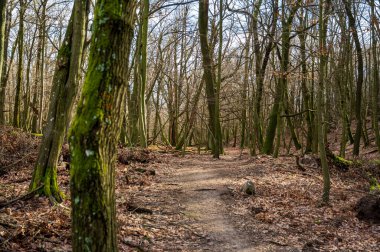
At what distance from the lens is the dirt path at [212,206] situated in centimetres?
579

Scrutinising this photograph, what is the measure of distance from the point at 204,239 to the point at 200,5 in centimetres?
1249

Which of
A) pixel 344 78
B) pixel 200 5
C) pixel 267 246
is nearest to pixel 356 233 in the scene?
pixel 267 246

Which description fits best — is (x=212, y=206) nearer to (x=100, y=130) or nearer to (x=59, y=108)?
(x=59, y=108)

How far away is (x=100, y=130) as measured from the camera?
3.51 meters

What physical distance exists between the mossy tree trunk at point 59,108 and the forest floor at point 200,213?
416 millimetres

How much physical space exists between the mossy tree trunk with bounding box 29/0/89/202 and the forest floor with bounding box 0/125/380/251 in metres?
0.42

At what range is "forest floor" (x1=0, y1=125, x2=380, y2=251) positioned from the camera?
17.4 feet

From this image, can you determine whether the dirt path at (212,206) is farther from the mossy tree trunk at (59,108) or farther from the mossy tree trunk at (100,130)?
the mossy tree trunk at (59,108)

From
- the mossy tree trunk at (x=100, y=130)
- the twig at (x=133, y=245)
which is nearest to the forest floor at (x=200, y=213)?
the twig at (x=133, y=245)

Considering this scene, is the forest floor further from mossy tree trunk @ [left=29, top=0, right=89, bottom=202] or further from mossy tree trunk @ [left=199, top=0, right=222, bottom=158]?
mossy tree trunk @ [left=199, top=0, right=222, bottom=158]

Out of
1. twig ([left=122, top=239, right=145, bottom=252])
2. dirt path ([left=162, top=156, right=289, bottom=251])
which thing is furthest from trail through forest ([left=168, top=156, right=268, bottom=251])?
twig ([left=122, top=239, right=145, bottom=252])

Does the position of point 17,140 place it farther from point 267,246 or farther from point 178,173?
point 267,246

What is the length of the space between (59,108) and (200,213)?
12.1ft

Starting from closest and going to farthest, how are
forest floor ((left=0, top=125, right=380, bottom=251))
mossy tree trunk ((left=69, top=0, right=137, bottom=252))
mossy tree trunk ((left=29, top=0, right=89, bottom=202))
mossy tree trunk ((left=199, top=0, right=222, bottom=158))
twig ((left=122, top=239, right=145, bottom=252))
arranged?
1. mossy tree trunk ((left=69, top=0, right=137, bottom=252))
2. twig ((left=122, top=239, right=145, bottom=252))
3. forest floor ((left=0, top=125, right=380, bottom=251))
4. mossy tree trunk ((left=29, top=0, right=89, bottom=202))
5. mossy tree trunk ((left=199, top=0, right=222, bottom=158))
